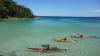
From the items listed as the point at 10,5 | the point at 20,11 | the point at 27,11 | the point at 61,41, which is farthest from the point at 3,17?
the point at 61,41

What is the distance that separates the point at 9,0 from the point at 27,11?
64.9 feet

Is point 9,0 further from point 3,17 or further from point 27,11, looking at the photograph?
point 27,11

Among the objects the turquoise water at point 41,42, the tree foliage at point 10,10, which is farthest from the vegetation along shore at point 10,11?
the turquoise water at point 41,42

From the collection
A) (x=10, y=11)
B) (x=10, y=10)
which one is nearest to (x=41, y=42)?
(x=10, y=10)

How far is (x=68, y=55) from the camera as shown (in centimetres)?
952

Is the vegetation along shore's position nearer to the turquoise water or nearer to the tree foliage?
the tree foliage

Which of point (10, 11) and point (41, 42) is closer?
point (41, 42)

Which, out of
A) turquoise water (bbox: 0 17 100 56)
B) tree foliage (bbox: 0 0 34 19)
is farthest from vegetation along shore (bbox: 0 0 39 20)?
turquoise water (bbox: 0 17 100 56)

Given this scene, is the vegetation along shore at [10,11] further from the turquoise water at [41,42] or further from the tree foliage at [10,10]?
the turquoise water at [41,42]

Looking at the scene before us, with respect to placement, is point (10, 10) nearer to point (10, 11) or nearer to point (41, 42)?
point (10, 11)

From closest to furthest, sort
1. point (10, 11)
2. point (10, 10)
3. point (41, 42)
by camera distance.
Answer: point (41, 42), point (10, 10), point (10, 11)

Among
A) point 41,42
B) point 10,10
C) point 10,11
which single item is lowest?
point 41,42

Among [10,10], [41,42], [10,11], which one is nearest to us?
[41,42]

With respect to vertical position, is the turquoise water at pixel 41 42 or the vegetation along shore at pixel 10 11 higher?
the vegetation along shore at pixel 10 11
